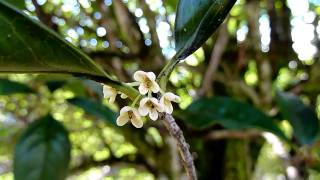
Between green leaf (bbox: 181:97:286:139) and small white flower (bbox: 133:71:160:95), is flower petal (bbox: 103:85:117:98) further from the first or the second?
green leaf (bbox: 181:97:286:139)

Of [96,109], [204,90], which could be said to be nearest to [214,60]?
[204,90]

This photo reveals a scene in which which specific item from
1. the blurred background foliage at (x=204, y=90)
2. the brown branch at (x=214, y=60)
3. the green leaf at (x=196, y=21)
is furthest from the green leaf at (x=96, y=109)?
the green leaf at (x=196, y=21)

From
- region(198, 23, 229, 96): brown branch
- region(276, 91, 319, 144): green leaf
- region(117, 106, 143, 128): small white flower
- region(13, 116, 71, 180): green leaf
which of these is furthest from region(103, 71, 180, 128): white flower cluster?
region(198, 23, 229, 96): brown branch

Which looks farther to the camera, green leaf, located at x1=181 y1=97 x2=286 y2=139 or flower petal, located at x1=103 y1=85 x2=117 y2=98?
green leaf, located at x1=181 y1=97 x2=286 y2=139

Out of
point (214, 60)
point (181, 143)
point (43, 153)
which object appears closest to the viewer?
point (181, 143)

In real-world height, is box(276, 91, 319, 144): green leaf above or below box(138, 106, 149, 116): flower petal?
above

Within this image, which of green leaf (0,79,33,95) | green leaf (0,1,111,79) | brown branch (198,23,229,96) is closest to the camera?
green leaf (0,1,111,79)

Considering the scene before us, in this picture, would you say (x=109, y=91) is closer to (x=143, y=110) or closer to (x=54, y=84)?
(x=143, y=110)
